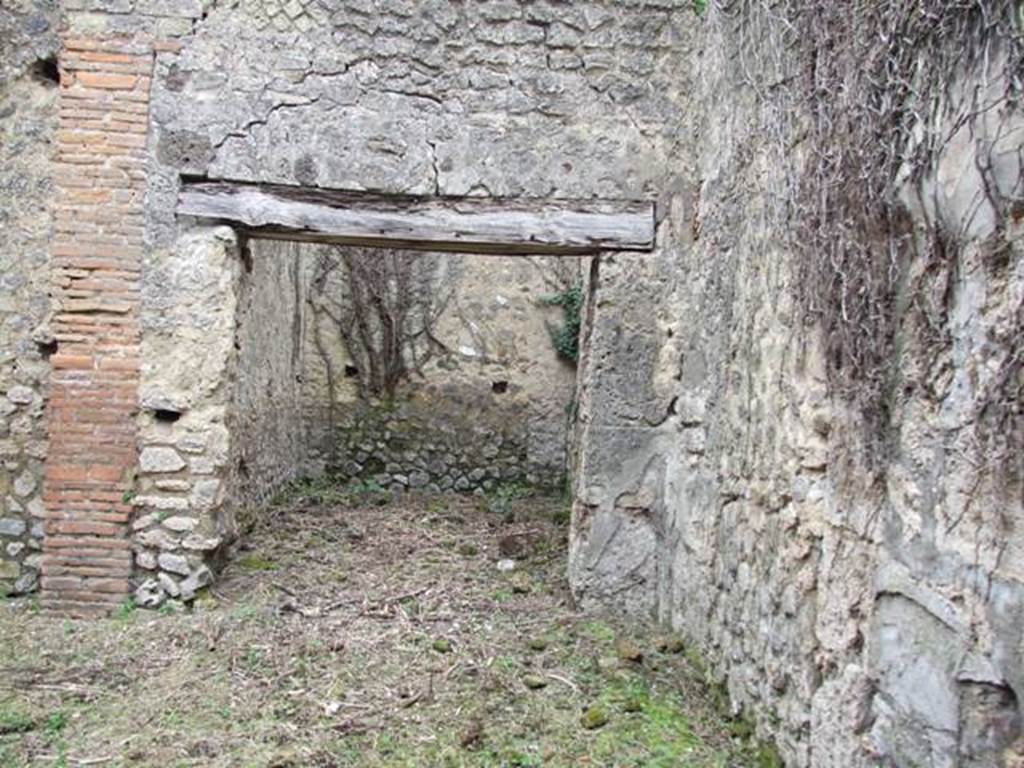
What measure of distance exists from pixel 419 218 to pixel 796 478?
8.47 feet

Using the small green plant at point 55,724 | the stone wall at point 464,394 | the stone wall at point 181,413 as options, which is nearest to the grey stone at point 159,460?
the stone wall at point 181,413

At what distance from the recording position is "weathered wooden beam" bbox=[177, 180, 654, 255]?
4609 mm

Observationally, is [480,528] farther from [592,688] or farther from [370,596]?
[592,688]

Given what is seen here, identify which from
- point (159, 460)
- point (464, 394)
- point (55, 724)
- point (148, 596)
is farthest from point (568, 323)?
point (55, 724)

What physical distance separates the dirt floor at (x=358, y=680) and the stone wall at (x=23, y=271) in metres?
0.40

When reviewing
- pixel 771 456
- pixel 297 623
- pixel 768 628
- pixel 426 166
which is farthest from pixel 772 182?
pixel 297 623

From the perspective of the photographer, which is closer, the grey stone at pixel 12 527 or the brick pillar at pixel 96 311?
the brick pillar at pixel 96 311

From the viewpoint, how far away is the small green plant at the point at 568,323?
29.7 ft

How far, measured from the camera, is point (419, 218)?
15.4 feet

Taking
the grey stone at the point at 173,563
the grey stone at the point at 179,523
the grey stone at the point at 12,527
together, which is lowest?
the grey stone at the point at 173,563

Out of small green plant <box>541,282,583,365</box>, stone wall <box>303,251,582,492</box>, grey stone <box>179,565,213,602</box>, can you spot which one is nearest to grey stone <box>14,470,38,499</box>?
grey stone <box>179,565,213,602</box>

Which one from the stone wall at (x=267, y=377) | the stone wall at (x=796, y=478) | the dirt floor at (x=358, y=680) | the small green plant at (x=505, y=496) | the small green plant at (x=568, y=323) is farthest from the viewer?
the small green plant at (x=568, y=323)

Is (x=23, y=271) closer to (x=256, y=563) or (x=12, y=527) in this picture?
(x=12, y=527)

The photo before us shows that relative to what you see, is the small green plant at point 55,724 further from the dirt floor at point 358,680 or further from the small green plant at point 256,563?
the small green plant at point 256,563
